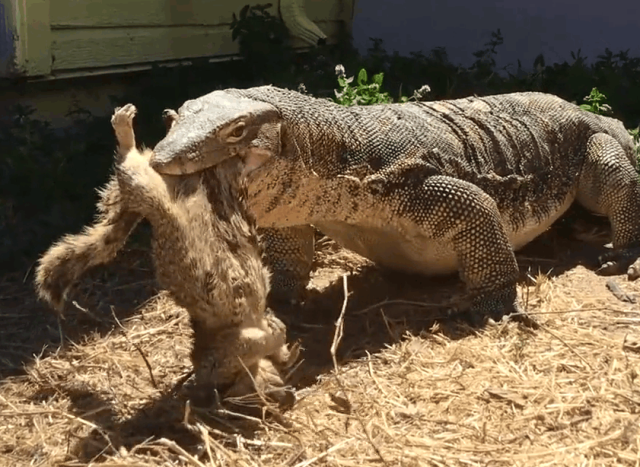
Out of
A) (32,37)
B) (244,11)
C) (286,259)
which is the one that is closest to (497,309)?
(286,259)

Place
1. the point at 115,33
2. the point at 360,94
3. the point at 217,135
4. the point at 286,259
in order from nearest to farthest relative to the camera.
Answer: the point at 217,135
the point at 286,259
the point at 360,94
the point at 115,33

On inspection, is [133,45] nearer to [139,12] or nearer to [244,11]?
[139,12]

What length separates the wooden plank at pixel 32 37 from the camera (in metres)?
6.10

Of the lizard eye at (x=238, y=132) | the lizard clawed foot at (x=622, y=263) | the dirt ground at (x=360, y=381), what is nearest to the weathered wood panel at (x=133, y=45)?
the dirt ground at (x=360, y=381)

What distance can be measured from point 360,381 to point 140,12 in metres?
4.92

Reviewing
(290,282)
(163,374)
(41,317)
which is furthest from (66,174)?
(163,374)

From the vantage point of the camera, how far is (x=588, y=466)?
275 centimetres

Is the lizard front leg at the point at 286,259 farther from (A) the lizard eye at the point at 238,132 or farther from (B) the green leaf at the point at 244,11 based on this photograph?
(B) the green leaf at the point at 244,11

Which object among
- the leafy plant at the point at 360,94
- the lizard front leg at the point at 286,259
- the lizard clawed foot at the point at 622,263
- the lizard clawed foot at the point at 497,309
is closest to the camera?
the lizard clawed foot at the point at 497,309

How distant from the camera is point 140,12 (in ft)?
24.0

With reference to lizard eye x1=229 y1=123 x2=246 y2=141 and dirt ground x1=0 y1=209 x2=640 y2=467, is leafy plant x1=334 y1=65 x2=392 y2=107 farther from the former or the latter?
lizard eye x1=229 y1=123 x2=246 y2=141

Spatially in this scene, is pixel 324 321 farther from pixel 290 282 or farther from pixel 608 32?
pixel 608 32

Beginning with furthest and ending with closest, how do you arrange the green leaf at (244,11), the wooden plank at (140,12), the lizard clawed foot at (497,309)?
1. the green leaf at (244,11)
2. the wooden plank at (140,12)
3. the lizard clawed foot at (497,309)

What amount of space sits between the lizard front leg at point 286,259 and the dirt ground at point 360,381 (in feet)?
0.40
